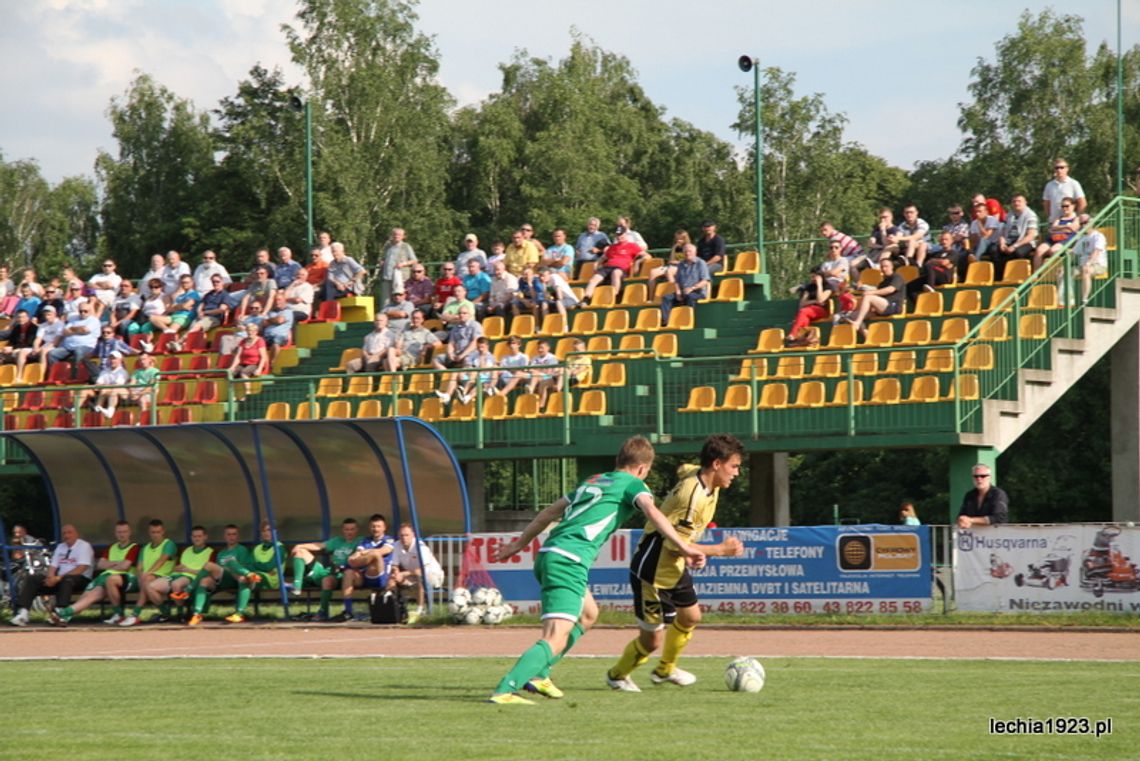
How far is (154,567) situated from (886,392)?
1034 cm

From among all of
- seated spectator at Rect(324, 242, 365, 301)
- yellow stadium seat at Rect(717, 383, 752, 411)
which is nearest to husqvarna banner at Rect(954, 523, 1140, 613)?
yellow stadium seat at Rect(717, 383, 752, 411)

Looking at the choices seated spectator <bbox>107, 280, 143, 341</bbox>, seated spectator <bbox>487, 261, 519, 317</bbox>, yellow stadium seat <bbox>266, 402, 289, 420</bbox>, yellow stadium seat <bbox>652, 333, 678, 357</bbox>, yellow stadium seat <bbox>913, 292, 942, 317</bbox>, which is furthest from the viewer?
seated spectator <bbox>107, 280, 143, 341</bbox>

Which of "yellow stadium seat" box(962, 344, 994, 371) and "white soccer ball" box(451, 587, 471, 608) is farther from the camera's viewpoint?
"yellow stadium seat" box(962, 344, 994, 371)

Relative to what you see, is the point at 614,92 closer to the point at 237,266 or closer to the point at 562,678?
the point at 237,266

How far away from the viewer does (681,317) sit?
29.2 meters

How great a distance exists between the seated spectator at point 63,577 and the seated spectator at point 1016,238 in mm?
13924

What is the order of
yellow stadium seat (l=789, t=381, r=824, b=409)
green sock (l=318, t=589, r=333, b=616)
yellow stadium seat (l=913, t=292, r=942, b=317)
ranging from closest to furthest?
green sock (l=318, t=589, r=333, b=616) < yellow stadium seat (l=789, t=381, r=824, b=409) < yellow stadium seat (l=913, t=292, r=942, b=317)

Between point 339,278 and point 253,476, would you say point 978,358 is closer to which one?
point 253,476

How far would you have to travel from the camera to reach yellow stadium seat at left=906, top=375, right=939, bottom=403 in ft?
80.8

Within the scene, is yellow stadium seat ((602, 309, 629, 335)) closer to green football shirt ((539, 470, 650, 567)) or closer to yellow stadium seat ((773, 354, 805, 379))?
yellow stadium seat ((773, 354, 805, 379))

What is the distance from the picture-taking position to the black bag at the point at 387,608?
2258 cm

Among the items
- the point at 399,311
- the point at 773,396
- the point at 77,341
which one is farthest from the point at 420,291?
the point at 773,396

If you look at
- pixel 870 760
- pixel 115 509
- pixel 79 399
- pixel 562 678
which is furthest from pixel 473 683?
pixel 79 399

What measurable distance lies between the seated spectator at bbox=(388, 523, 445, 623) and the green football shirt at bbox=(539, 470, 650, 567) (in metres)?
11.6
